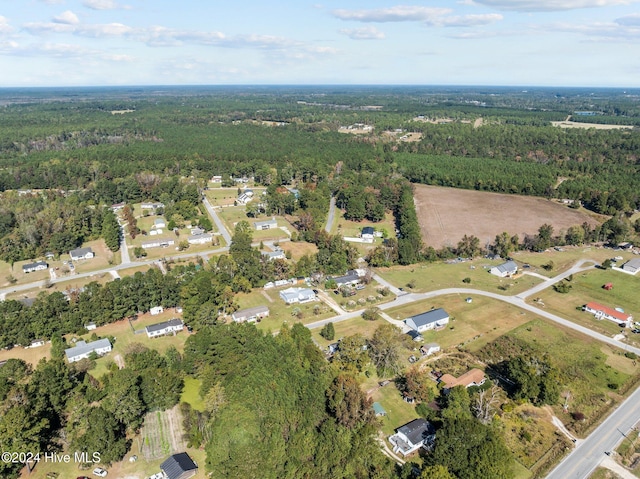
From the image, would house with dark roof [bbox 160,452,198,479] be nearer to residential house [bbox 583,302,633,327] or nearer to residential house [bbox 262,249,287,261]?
residential house [bbox 262,249,287,261]

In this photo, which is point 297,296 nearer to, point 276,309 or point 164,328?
point 276,309

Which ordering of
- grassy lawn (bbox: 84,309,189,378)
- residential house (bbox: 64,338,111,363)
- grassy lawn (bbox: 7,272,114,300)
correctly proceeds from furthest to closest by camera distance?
grassy lawn (bbox: 7,272,114,300) < grassy lawn (bbox: 84,309,189,378) < residential house (bbox: 64,338,111,363)

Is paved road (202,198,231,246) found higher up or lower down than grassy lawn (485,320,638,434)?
lower down

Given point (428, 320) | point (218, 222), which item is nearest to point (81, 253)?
point (218, 222)

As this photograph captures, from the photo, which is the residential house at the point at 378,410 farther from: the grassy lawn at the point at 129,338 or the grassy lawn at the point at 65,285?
the grassy lawn at the point at 65,285

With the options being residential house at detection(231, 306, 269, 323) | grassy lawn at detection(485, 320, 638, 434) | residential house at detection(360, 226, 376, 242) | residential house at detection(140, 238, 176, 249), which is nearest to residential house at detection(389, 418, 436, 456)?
grassy lawn at detection(485, 320, 638, 434)

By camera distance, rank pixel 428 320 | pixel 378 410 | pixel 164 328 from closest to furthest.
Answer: pixel 378 410, pixel 164 328, pixel 428 320

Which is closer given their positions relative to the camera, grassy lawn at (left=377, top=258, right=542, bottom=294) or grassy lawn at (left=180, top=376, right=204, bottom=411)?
grassy lawn at (left=180, top=376, right=204, bottom=411)
